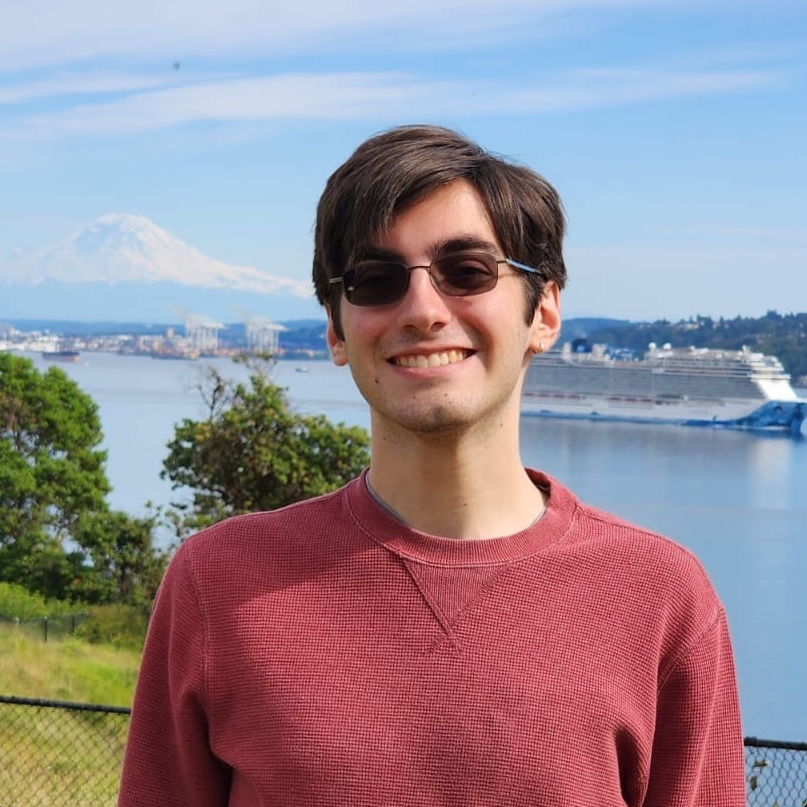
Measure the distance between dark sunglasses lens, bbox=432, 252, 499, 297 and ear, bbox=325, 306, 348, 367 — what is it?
14 cm

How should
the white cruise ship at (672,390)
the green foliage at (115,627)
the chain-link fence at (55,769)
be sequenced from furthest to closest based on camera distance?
1. the white cruise ship at (672,390)
2. the green foliage at (115,627)
3. the chain-link fence at (55,769)

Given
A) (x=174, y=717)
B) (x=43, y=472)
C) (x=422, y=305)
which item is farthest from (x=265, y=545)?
(x=43, y=472)

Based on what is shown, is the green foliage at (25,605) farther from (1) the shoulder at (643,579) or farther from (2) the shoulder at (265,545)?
(1) the shoulder at (643,579)

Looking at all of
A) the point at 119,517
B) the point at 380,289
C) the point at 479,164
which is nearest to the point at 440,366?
the point at 380,289

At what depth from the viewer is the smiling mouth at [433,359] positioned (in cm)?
123

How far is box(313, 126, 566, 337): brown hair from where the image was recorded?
4.06 ft

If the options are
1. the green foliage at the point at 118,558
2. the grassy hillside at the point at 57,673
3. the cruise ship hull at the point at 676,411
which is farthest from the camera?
the cruise ship hull at the point at 676,411

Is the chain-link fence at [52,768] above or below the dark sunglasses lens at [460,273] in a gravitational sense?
below

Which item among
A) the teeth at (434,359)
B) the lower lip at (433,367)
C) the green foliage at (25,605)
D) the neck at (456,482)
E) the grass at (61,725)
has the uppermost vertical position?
the teeth at (434,359)

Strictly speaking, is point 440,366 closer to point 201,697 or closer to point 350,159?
point 350,159

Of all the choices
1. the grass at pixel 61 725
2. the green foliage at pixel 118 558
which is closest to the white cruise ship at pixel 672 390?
the green foliage at pixel 118 558

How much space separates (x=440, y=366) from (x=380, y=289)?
0.31 ft

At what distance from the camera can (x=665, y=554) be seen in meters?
1.27

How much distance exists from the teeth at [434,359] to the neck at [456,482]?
7 centimetres
